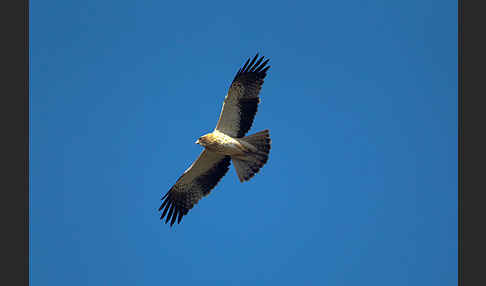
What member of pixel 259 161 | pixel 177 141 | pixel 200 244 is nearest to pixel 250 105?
pixel 259 161

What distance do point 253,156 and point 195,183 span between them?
1.27 m

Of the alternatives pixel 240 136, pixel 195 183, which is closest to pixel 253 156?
pixel 240 136

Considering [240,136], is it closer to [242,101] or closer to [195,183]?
[242,101]

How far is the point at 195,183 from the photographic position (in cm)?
939

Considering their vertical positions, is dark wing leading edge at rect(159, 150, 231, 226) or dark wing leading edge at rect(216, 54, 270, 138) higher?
dark wing leading edge at rect(216, 54, 270, 138)

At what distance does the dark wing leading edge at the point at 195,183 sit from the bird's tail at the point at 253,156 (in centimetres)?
35

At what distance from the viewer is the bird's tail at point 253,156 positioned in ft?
28.9

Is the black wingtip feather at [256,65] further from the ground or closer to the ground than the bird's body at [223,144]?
further from the ground

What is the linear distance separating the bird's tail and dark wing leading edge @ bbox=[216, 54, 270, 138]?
0.22m

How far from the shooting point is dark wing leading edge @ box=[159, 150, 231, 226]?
9.14m

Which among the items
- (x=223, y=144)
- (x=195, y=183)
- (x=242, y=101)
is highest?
(x=242, y=101)

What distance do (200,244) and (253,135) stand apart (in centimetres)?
1790

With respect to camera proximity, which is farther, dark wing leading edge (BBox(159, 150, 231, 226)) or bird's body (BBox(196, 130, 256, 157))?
dark wing leading edge (BBox(159, 150, 231, 226))

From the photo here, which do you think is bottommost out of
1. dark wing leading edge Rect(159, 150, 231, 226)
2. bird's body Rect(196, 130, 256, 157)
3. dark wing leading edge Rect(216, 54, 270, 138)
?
dark wing leading edge Rect(159, 150, 231, 226)
